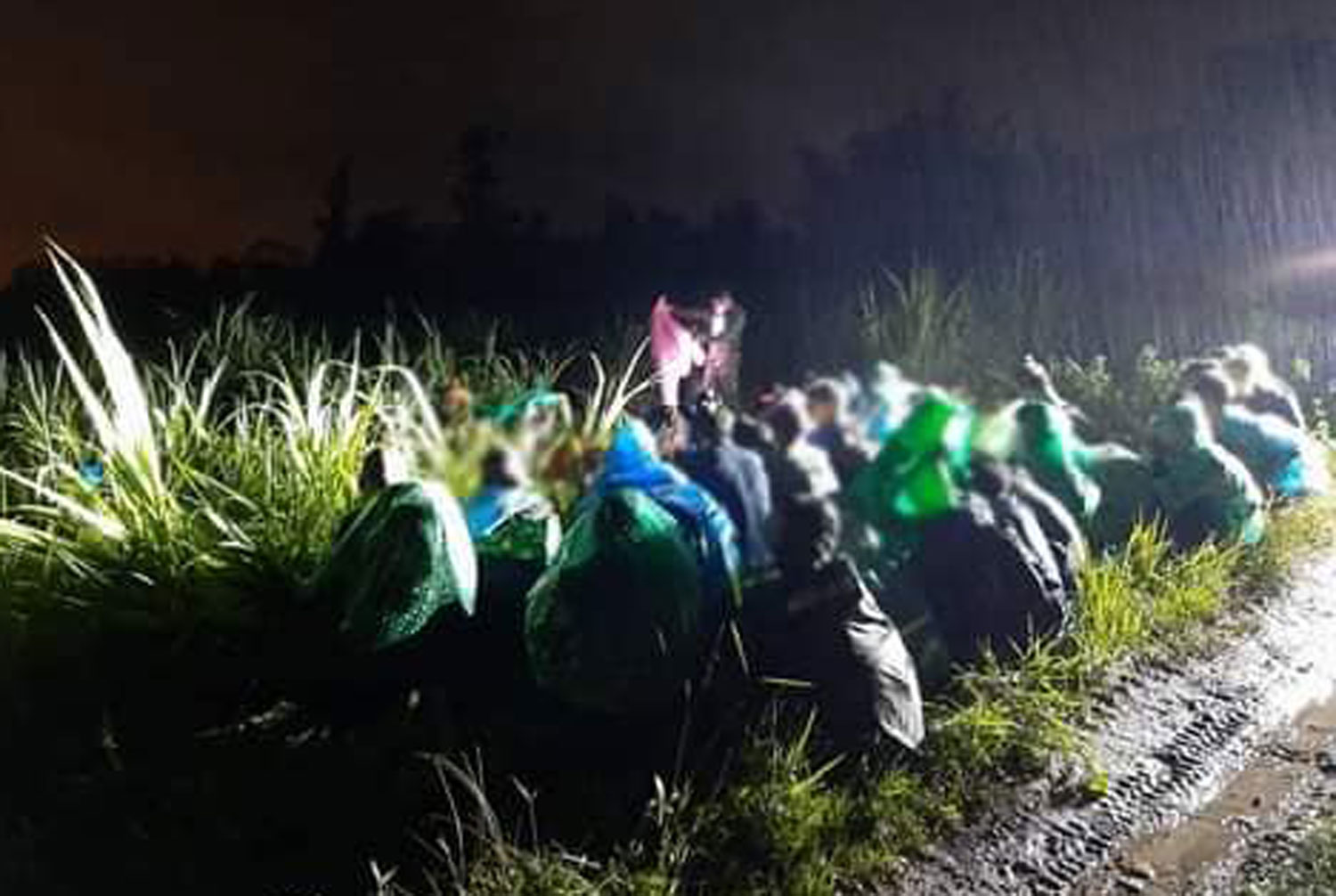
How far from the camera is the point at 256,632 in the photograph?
267 centimetres

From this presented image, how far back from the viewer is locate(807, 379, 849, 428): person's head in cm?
311

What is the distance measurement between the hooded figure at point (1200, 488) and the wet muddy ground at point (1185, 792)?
375 millimetres

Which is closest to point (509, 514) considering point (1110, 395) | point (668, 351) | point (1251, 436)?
point (668, 351)

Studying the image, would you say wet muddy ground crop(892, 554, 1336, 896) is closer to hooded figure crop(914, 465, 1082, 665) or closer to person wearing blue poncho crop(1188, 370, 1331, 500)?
hooded figure crop(914, 465, 1082, 665)

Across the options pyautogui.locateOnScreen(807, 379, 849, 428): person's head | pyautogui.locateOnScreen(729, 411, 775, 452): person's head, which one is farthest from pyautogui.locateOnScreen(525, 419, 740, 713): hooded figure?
pyautogui.locateOnScreen(807, 379, 849, 428): person's head

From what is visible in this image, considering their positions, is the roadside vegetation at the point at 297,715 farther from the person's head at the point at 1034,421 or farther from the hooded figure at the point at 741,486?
the person's head at the point at 1034,421

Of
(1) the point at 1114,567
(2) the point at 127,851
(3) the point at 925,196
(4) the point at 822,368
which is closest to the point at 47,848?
(2) the point at 127,851

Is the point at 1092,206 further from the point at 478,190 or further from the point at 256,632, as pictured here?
the point at 256,632

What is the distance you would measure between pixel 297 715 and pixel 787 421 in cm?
130

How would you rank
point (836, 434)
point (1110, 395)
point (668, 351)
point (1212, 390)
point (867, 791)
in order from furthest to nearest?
point (1110, 395) < point (1212, 390) < point (668, 351) < point (836, 434) < point (867, 791)

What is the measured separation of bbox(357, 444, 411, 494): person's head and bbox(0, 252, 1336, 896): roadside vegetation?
0.19 feet

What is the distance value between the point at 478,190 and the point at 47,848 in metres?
1.67

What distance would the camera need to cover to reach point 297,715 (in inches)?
102

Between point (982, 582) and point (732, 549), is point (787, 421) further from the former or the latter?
point (982, 582)
